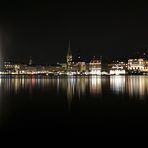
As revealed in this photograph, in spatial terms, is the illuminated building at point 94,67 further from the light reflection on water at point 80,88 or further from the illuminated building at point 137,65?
the light reflection on water at point 80,88

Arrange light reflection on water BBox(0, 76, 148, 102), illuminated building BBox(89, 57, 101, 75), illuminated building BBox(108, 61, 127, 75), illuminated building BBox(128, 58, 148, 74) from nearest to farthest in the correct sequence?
light reflection on water BBox(0, 76, 148, 102)
illuminated building BBox(128, 58, 148, 74)
illuminated building BBox(108, 61, 127, 75)
illuminated building BBox(89, 57, 101, 75)

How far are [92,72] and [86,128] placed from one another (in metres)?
102

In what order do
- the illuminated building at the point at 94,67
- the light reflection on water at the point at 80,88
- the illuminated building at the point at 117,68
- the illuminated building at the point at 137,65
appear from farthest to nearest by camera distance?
the illuminated building at the point at 94,67 < the illuminated building at the point at 117,68 < the illuminated building at the point at 137,65 < the light reflection on water at the point at 80,88

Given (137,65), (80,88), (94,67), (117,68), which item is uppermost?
(137,65)

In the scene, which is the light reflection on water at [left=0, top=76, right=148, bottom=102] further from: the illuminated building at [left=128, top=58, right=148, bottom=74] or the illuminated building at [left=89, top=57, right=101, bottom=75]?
the illuminated building at [left=89, top=57, right=101, bottom=75]

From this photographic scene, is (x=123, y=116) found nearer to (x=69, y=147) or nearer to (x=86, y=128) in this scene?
(x=86, y=128)

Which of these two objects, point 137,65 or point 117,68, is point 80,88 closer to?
point 137,65

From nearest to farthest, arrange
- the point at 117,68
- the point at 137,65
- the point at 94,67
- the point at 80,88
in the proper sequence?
1. the point at 80,88
2. the point at 137,65
3. the point at 117,68
4. the point at 94,67

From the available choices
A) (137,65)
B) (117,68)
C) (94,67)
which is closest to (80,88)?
(137,65)

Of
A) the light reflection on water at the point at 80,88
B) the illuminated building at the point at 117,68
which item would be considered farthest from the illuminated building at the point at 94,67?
the light reflection on water at the point at 80,88

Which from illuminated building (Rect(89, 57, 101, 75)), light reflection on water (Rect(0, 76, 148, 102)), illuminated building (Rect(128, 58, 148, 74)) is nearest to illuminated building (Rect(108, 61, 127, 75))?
illuminated building (Rect(128, 58, 148, 74))

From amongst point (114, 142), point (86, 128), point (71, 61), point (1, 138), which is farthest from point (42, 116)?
point (71, 61)

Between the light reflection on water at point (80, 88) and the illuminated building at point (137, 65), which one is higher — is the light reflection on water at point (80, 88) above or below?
below

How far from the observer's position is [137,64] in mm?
102125
